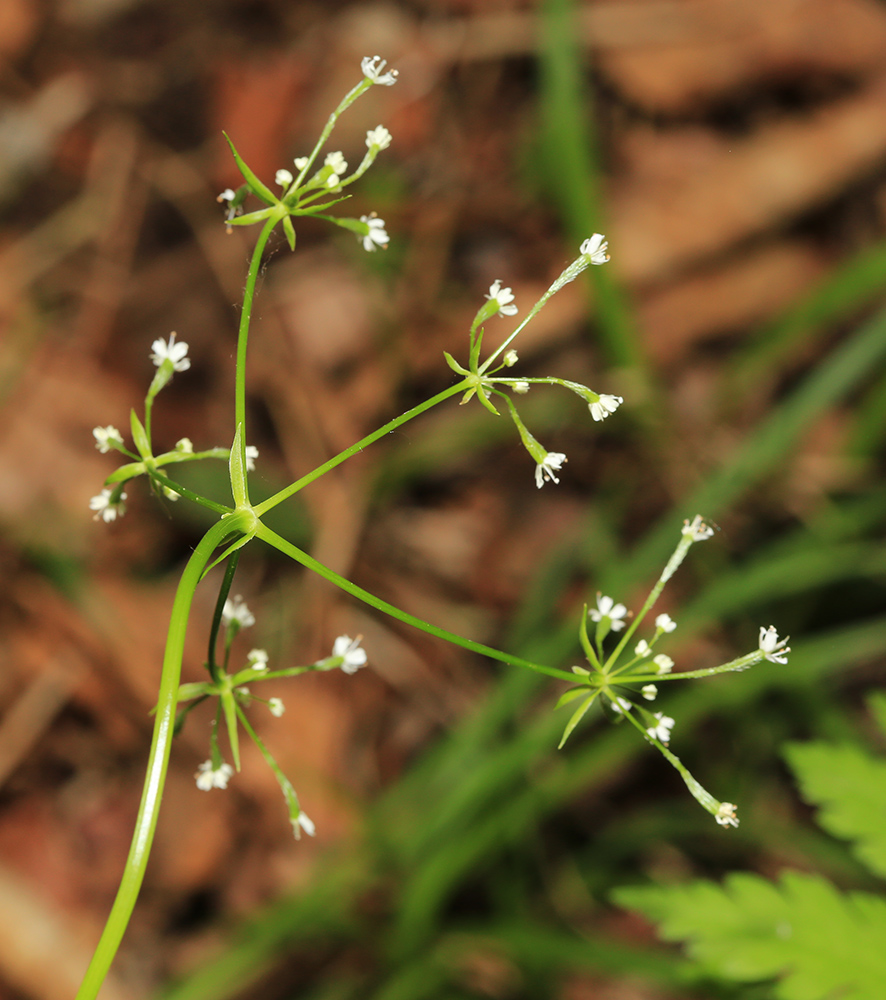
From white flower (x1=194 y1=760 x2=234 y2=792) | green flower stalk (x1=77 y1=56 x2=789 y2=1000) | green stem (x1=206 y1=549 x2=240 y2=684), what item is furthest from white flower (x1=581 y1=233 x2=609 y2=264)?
white flower (x1=194 y1=760 x2=234 y2=792)

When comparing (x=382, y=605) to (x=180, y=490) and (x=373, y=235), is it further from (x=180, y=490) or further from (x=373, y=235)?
(x=373, y=235)

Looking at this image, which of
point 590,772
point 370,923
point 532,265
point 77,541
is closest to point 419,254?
point 532,265

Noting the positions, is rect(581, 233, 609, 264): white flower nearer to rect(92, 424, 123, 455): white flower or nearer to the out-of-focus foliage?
rect(92, 424, 123, 455): white flower

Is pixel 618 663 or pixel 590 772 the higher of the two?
pixel 618 663

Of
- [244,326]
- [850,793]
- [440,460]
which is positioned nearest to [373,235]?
[244,326]

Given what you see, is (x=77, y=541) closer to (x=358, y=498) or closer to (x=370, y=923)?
(x=358, y=498)

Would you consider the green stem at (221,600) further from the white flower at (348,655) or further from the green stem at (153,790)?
the white flower at (348,655)
